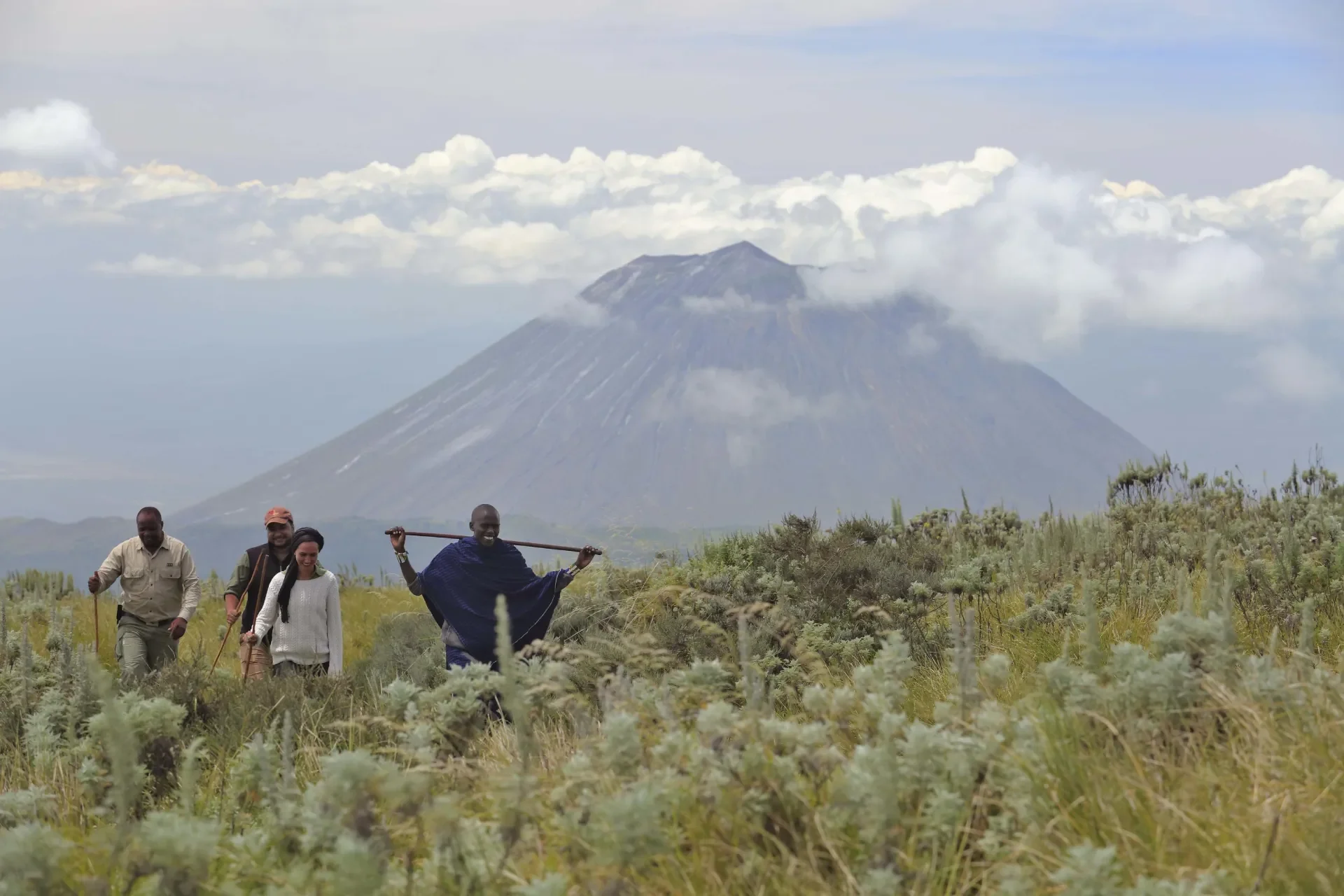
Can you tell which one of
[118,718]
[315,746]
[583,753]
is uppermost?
[118,718]

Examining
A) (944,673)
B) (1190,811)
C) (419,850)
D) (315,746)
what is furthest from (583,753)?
(944,673)

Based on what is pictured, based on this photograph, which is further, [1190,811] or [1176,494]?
[1176,494]

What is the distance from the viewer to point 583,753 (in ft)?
14.0

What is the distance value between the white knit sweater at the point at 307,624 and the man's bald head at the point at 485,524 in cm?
118

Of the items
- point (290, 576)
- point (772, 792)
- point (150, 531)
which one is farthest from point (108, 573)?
point (772, 792)

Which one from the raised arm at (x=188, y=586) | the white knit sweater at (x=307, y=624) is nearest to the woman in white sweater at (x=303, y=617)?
the white knit sweater at (x=307, y=624)

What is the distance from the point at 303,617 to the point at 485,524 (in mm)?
1600

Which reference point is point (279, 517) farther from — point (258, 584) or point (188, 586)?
point (188, 586)

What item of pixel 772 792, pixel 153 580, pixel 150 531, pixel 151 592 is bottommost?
pixel 772 792

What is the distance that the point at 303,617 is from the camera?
10.5 metres

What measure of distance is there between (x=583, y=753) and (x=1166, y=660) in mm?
1920

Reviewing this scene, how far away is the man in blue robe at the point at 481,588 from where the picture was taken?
1048 cm

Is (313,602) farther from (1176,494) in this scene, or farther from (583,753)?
(1176,494)

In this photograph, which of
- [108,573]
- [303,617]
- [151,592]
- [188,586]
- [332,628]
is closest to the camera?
[303,617]
